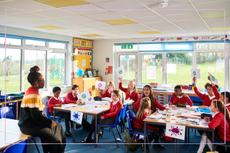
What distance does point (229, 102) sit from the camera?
10.8 ft

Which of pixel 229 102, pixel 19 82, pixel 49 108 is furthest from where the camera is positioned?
pixel 19 82

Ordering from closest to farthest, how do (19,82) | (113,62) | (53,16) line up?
(53,16) < (19,82) < (113,62)

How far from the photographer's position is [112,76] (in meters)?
7.93

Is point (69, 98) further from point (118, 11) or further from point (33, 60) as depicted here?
point (118, 11)

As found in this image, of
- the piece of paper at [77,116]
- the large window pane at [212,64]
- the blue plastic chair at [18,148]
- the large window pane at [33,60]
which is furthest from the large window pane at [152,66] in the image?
the blue plastic chair at [18,148]

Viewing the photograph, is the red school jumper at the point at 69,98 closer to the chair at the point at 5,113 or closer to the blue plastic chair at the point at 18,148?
the chair at the point at 5,113

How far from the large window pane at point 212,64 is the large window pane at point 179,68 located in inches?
13.1

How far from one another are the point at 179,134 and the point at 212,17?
7.86 feet

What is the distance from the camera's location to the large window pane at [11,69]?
5266mm

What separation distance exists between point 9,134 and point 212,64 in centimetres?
629

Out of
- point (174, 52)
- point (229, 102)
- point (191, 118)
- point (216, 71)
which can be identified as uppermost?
point (174, 52)

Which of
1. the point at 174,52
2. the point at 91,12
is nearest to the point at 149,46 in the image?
the point at 174,52

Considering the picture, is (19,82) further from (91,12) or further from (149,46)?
(149,46)

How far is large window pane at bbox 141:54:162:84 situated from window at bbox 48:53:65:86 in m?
2.93
